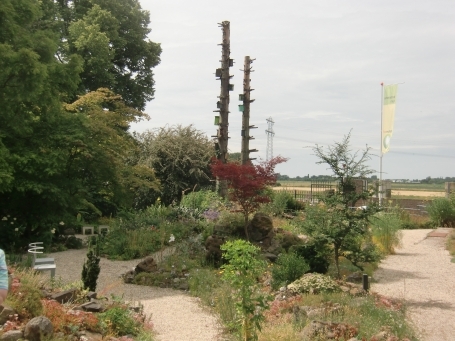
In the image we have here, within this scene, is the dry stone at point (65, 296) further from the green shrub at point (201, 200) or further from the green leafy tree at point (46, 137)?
the green shrub at point (201, 200)

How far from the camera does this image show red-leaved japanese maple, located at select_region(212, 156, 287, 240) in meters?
11.7

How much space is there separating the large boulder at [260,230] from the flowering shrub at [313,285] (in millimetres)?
4029

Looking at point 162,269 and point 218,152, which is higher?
point 218,152

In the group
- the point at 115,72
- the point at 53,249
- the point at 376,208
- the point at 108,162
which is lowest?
the point at 53,249

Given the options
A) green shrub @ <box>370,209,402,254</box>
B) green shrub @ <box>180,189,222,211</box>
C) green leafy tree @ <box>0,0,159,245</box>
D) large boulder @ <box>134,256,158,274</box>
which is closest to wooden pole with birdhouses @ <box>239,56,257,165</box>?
green shrub @ <box>180,189,222,211</box>

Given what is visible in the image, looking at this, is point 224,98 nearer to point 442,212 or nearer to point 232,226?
point 232,226

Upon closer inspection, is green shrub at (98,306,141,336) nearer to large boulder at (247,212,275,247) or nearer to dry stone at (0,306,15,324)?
dry stone at (0,306,15,324)

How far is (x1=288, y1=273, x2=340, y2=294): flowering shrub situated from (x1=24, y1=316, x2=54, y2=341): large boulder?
411 centimetres

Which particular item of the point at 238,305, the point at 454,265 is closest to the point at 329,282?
the point at 238,305

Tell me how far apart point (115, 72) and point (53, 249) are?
13926 mm

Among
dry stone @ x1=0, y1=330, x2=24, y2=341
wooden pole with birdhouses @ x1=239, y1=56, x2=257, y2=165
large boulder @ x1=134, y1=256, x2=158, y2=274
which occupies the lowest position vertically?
large boulder @ x1=134, y1=256, x2=158, y2=274

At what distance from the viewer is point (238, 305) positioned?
564cm

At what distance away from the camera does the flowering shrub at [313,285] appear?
7914 millimetres

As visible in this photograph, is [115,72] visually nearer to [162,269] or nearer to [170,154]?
[170,154]
